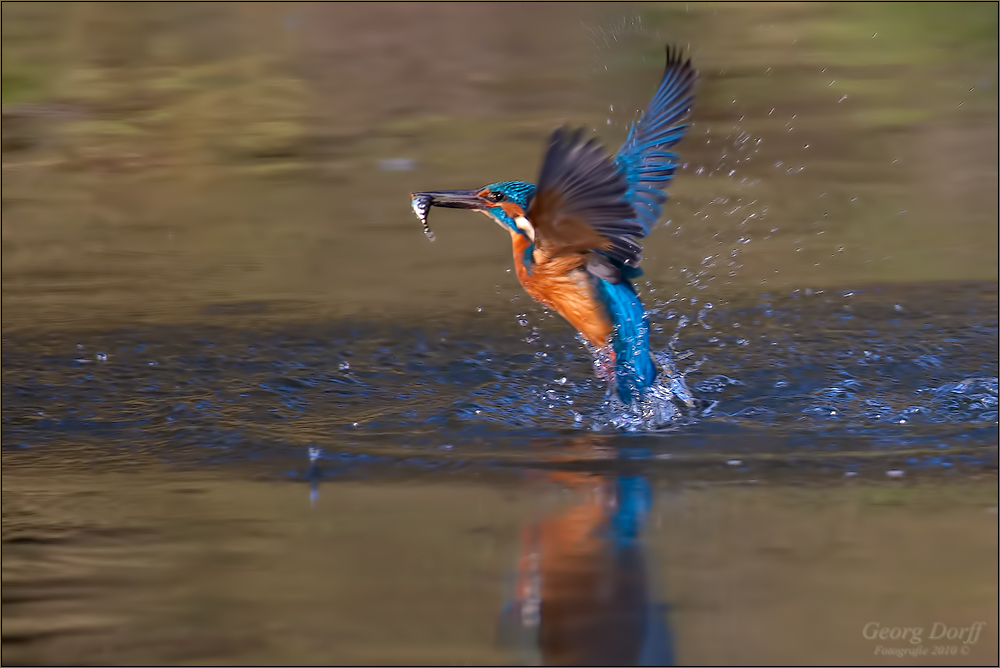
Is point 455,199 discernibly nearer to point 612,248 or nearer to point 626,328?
point 612,248

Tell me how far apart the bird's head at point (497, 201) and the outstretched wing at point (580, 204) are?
0.19 meters

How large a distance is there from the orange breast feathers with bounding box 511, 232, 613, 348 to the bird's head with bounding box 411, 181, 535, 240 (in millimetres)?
58

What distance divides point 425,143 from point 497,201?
135 inches

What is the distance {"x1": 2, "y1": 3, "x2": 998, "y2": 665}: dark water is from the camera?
3.00 meters

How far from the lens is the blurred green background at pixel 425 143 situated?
239 inches

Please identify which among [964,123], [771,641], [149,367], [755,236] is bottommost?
[771,641]

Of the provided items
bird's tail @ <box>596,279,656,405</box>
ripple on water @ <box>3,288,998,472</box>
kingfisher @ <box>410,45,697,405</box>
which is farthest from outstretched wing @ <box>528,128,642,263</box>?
ripple on water @ <box>3,288,998,472</box>

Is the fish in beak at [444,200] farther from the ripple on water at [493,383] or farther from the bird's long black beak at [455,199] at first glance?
the ripple on water at [493,383]

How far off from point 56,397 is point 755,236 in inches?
125

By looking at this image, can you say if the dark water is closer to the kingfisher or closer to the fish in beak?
the kingfisher

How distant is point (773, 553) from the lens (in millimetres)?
3191

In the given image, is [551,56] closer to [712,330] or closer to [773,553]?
[712,330]

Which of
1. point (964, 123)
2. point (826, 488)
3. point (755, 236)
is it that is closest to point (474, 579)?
point (826, 488)

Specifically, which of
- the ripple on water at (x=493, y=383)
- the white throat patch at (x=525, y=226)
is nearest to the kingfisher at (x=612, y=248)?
the white throat patch at (x=525, y=226)
